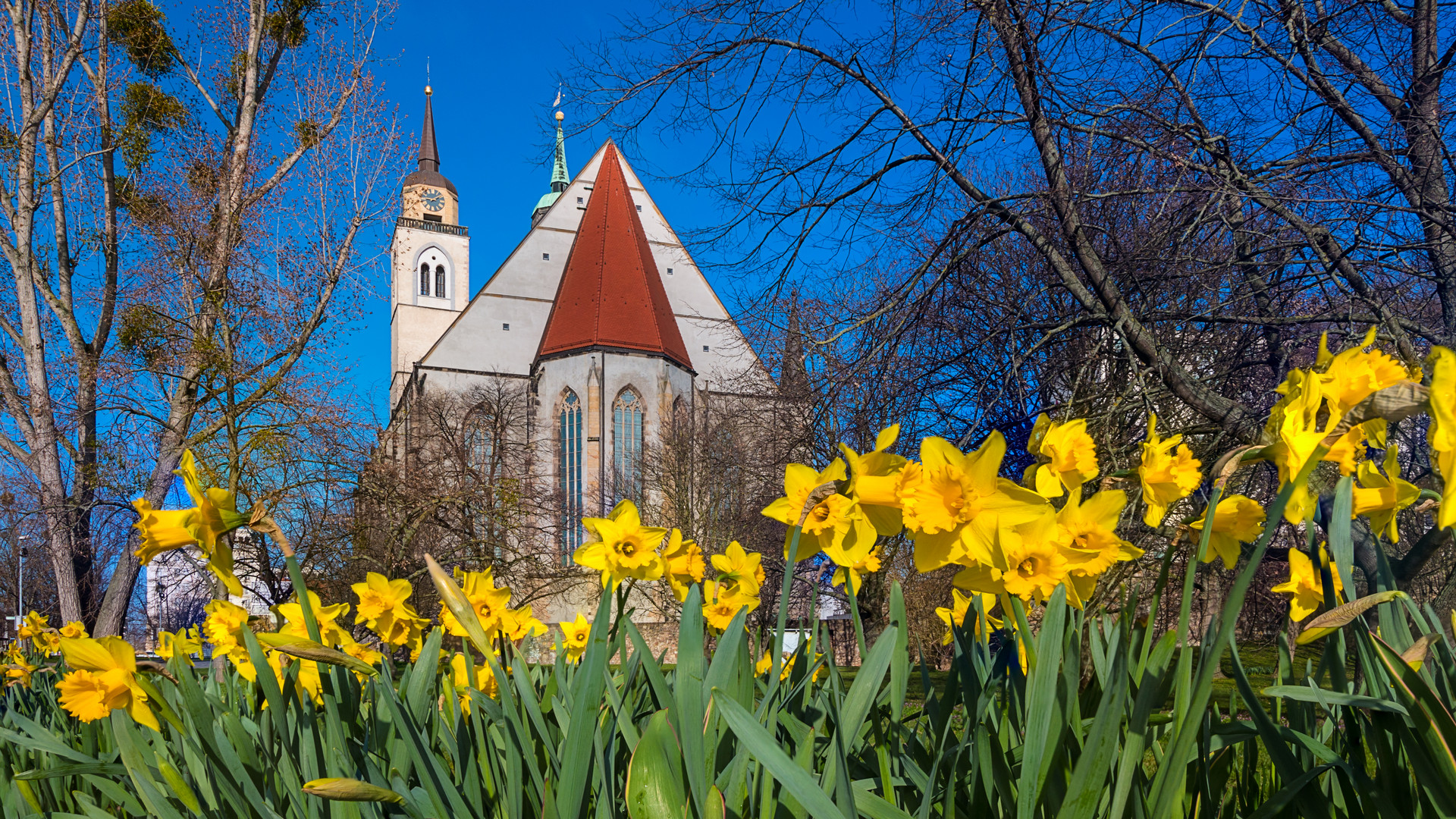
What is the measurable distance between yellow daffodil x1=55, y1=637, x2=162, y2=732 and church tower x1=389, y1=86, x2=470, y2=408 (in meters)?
34.0

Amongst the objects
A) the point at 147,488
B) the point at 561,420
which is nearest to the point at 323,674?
the point at 147,488

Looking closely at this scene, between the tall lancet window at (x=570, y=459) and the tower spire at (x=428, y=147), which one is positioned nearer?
the tall lancet window at (x=570, y=459)

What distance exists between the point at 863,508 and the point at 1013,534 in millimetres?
159

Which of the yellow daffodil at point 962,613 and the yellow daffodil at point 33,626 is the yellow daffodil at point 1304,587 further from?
the yellow daffodil at point 33,626

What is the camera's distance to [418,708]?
1373 millimetres

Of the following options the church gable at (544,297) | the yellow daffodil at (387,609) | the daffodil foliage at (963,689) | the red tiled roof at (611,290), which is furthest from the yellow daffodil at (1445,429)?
the church gable at (544,297)

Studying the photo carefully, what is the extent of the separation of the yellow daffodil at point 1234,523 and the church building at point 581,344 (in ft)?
66.4

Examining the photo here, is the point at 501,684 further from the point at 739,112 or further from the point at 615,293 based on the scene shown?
the point at 615,293

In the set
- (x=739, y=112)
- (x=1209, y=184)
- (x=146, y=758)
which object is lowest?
(x=146, y=758)

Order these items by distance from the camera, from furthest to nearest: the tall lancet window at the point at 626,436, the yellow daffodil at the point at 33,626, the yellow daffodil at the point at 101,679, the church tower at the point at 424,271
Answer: the church tower at the point at 424,271, the tall lancet window at the point at 626,436, the yellow daffodil at the point at 33,626, the yellow daffodil at the point at 101,679

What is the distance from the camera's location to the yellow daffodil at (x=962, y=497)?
0.83 m

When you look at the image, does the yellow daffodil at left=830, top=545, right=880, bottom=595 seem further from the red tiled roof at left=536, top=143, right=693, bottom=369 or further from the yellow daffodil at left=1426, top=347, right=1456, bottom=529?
the red tiled roof at left=536, top=143, right=693, bottom=369

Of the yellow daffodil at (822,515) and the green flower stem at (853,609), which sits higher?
the yellow daffodil at (822,515)

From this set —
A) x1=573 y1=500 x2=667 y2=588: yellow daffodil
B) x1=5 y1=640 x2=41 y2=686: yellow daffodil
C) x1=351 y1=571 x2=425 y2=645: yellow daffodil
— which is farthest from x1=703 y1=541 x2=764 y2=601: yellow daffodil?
x1=5 y1=640 x2=41 y2=686: yellow daffodil
